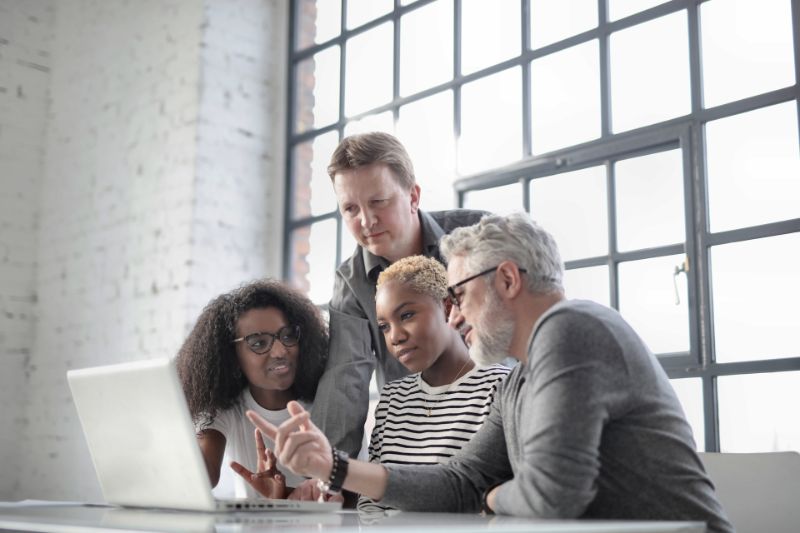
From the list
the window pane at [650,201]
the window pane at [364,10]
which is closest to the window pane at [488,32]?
the window pane at [364,10]

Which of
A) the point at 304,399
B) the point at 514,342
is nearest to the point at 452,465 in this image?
the point at 514,342

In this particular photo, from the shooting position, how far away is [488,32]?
4180mm

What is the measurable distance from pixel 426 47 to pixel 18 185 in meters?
2.90

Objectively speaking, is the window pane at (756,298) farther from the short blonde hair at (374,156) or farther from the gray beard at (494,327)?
the gray beard at (494,327)

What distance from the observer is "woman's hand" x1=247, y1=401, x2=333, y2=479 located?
5.62 ft

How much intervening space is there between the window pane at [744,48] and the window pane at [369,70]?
1.75 meters

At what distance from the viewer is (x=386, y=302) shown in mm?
2410

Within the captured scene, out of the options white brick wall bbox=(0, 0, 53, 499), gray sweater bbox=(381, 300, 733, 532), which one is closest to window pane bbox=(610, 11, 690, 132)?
gray sweater bbox=(381, 300, 733, 532)

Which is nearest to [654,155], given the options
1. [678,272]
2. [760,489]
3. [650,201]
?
[650,201]

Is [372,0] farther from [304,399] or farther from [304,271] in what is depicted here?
[304,399]

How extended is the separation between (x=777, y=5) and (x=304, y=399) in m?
2.00

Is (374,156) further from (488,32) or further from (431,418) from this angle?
(488,32)

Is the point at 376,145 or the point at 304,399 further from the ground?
the point at 376,145

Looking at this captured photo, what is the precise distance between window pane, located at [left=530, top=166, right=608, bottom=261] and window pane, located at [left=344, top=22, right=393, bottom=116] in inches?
47.6
